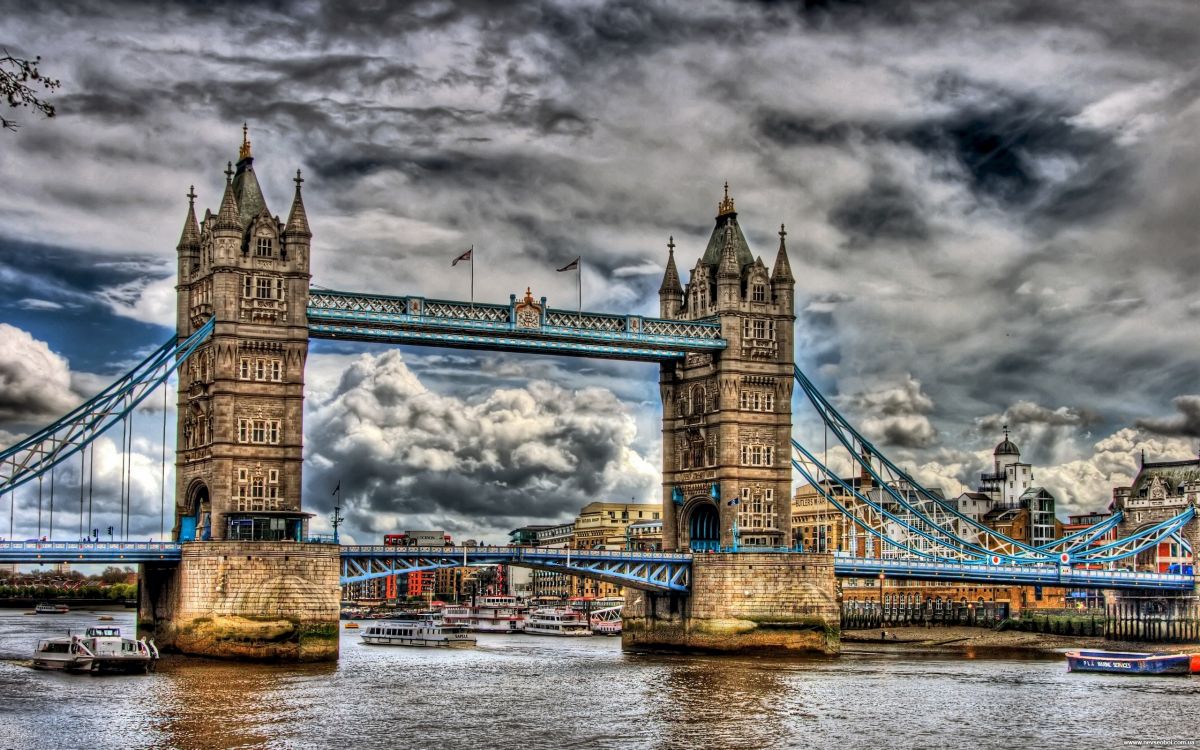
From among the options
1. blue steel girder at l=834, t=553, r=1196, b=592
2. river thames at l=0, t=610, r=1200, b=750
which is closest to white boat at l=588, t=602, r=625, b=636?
blue steel girder at l=834, t=553, r=1196, b=592

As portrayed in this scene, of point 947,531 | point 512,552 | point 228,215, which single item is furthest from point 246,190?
point 947,531

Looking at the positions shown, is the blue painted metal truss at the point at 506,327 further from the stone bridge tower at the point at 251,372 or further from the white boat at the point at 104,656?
the white boat at the point at 104,656

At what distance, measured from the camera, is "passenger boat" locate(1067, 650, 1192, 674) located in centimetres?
9369

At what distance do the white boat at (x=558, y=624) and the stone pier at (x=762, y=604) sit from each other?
51794 mm

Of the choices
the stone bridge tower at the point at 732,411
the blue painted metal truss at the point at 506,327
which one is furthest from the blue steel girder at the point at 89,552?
the stone bridge tower at the point at 732,411

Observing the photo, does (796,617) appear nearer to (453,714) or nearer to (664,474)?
(664,474)

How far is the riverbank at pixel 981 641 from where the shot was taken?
122688 millimetres

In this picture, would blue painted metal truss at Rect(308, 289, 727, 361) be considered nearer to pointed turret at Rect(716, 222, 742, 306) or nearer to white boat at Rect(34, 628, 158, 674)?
pointed turret at Rect(716, 222, 742, 306)

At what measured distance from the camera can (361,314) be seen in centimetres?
10025

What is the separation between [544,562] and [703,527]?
50.7 ft

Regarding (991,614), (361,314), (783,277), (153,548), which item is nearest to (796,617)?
(783,277)

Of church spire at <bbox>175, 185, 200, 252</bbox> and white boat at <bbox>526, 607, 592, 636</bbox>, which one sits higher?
church spire at <bbox>175, 185, 200, 252</bbox>

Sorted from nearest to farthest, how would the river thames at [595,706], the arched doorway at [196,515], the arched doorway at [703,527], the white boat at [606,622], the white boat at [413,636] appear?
→ 1. the river thames at [595,706]
2. the arched doorway at [196,515]
3. the arched doorway at [703,527]
4. the white boat at [413,636]
5. the white boat at [606,622]

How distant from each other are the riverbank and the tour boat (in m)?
61.4
